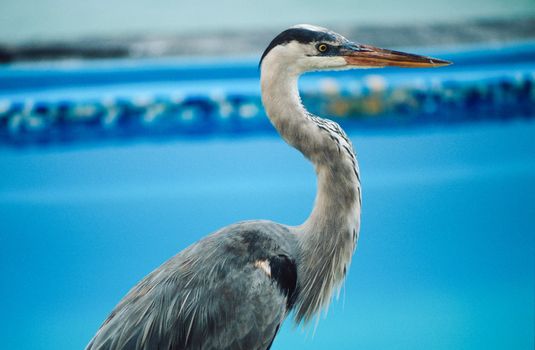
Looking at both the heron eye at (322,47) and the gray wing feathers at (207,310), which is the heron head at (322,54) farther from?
the gray wing feathers at (207,310)

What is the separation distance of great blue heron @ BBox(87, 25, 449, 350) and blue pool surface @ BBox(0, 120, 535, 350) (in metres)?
0.48

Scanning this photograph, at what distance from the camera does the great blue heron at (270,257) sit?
1.11 meters

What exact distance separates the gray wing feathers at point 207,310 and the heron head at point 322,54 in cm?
32

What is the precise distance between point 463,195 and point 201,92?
39.4 inches

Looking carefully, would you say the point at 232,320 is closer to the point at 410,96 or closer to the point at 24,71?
the point at 410,96

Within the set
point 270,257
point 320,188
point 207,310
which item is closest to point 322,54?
point 320,188

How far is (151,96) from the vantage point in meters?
2.55

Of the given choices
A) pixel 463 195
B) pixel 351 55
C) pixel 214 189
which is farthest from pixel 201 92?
pixel 351 55

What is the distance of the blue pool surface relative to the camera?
170 cm

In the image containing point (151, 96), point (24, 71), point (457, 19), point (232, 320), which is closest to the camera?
point (232, 320)

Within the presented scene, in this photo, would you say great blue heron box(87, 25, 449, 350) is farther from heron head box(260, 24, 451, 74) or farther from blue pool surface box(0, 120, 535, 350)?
blue pool surface box(0, 120, 535, 350)

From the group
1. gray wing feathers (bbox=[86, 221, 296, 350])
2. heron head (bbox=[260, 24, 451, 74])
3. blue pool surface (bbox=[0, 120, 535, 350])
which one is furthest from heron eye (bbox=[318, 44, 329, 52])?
blue pool surface (bbox=[0, 120, 535, 350])

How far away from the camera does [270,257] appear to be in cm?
A: 116

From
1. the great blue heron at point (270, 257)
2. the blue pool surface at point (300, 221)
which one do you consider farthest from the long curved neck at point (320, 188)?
the blue pool surface at point (300, 221)
